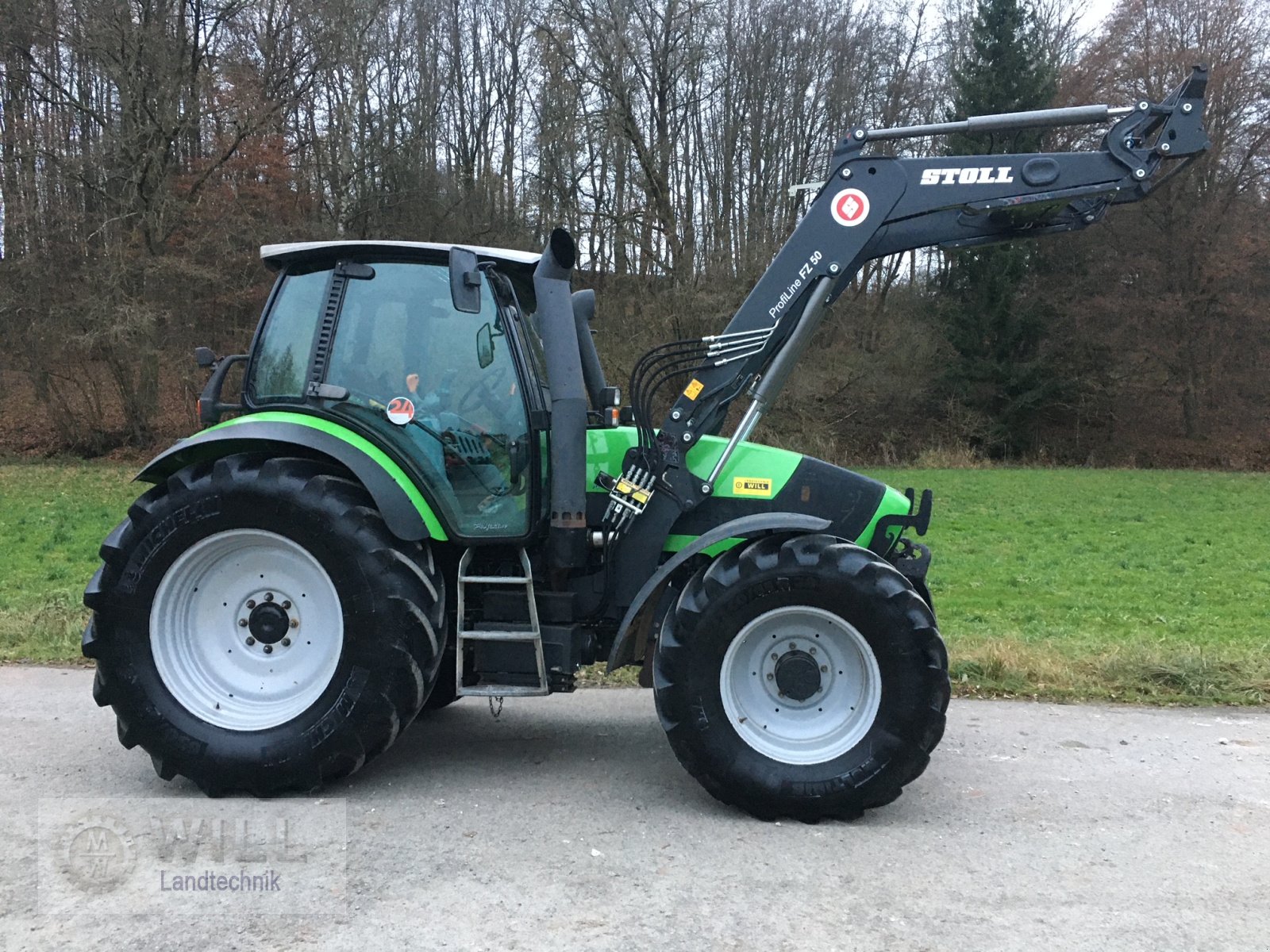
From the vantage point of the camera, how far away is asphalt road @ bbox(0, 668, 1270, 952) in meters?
3.14

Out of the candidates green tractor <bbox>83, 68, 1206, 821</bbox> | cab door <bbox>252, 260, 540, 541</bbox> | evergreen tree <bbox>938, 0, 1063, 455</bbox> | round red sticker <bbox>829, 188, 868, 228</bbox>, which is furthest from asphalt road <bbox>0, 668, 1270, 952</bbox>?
evergreen tree <bbox>938, 0, 1063, 455</bbox>

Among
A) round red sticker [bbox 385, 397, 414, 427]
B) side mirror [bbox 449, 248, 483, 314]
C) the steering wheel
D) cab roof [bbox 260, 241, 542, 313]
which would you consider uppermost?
cab roof [bbox 260, 241, 542, 313]

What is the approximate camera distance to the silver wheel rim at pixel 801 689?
13.8ft

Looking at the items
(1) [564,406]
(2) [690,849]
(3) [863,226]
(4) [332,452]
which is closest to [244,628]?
(4) [332,452]

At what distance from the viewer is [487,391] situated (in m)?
4.62

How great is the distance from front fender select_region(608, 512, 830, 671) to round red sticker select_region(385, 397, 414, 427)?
1.32 m

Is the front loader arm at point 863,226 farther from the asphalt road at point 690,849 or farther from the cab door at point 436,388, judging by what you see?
the asphalt road at point 690,849

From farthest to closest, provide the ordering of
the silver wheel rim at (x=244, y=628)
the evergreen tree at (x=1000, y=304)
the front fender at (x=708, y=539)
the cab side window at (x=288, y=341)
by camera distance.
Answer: the evergreen tree at (x=1000, y=304)
the cab side window at (x=288, y=341)
the silver wheel rim at (x=244, y=628)
the front fender at (x=708, y=539)

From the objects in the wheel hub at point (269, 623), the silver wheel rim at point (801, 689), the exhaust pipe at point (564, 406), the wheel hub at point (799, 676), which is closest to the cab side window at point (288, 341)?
the wheel hub at point (269, 623)

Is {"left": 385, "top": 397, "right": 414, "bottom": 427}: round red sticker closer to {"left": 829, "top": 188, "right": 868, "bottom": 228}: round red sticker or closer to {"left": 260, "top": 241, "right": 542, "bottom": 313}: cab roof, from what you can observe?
{"left": 260, "top": 241, "right": 542, "bottom": 313}: cab roof

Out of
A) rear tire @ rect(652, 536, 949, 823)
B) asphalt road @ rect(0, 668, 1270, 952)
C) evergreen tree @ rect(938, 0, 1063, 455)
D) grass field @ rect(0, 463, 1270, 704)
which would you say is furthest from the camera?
evergreen tree @ rect(938, 0, 1063, 455)

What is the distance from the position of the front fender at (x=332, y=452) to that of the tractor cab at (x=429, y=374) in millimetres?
90

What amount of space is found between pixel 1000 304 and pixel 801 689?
28627 millimetres

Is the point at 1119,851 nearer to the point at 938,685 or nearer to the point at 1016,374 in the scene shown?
the point at 938,685
